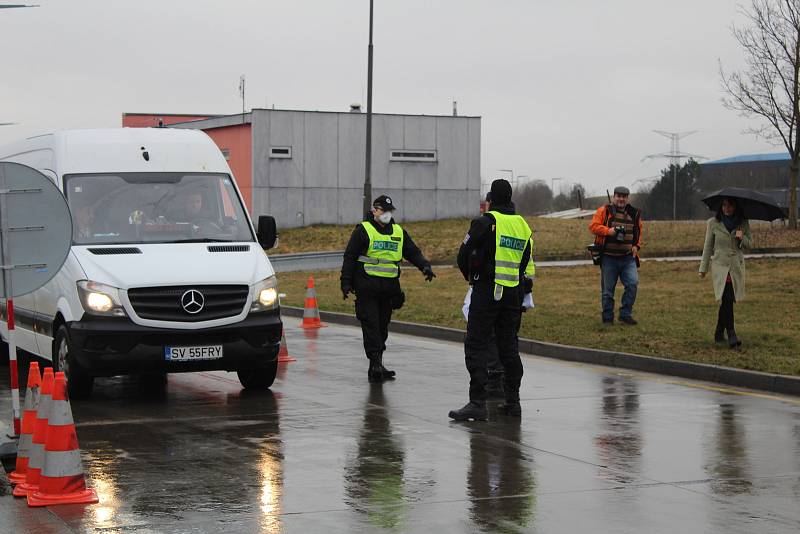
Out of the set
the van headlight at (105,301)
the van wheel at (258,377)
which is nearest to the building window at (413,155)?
the van wheel at (258,377)

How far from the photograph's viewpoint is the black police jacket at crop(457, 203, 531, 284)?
10.6 m

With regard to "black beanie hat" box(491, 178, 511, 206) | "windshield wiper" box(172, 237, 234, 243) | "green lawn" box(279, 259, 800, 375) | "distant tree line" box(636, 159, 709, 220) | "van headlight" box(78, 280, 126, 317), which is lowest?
"green lawn" box(279, 259, 800, 375)

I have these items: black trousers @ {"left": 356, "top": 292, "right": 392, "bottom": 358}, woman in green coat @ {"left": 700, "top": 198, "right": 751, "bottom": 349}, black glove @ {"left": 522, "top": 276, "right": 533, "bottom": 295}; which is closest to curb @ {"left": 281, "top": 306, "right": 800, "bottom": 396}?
woman in green coat @ {"left": 700, "top": 198, "right": 751, "bottom": 349}

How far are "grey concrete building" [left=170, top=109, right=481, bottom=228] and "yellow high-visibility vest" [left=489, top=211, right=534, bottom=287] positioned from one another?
39087mm

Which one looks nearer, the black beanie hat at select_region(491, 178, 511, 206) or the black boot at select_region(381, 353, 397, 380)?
the black beanie hat at select_region(491, 178, 511, 206)

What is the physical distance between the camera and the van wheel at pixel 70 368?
11.6m

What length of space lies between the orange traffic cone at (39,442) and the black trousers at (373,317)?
590 cm

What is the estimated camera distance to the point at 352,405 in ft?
38.2

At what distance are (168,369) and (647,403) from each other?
436 cm

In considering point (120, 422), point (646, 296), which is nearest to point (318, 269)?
point (646, 296)

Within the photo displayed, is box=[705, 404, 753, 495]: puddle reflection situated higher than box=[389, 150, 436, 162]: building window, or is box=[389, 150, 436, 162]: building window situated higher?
box=[389, 150, 436, 162]: building window

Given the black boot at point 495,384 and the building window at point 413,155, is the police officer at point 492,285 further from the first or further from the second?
the building window at point 413,155

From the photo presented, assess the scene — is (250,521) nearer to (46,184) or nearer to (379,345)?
(46,184)

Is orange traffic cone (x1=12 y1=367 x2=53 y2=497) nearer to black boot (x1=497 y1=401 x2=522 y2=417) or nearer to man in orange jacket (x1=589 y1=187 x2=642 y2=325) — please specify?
black boot (x1=497 y1=401 x2=522 y2=417)
